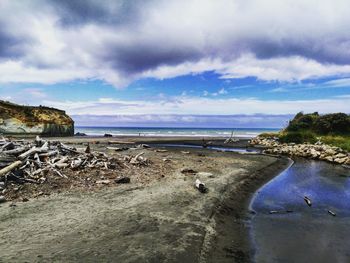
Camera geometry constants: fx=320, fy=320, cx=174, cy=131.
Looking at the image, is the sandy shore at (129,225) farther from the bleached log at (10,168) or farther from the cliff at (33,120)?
the cliff at (33,120)

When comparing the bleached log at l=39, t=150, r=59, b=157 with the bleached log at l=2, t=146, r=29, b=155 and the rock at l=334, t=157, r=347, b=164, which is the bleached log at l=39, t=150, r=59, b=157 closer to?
the bleached log at l=2, t=146, r=29, b=155

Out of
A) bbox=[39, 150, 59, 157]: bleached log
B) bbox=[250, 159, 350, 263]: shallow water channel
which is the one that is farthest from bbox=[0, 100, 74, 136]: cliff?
bbox=[250, 159, 350, 263]: shallow water channel

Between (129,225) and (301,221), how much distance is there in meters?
6.98

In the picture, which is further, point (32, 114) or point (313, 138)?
point (32, 114)

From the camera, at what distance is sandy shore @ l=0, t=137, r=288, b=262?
818cm

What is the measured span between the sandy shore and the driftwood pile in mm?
1434

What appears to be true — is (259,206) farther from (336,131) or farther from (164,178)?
(336,131)

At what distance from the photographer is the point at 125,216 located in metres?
11.0

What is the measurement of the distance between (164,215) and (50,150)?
36.8 ft

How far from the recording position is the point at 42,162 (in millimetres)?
17344

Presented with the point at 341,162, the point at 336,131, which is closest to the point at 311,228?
the point at 341,162

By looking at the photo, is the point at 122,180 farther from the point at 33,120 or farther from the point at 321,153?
the point at 33,120

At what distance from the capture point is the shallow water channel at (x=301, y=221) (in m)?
9.45

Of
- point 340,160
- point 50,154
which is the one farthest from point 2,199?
point 340,160
